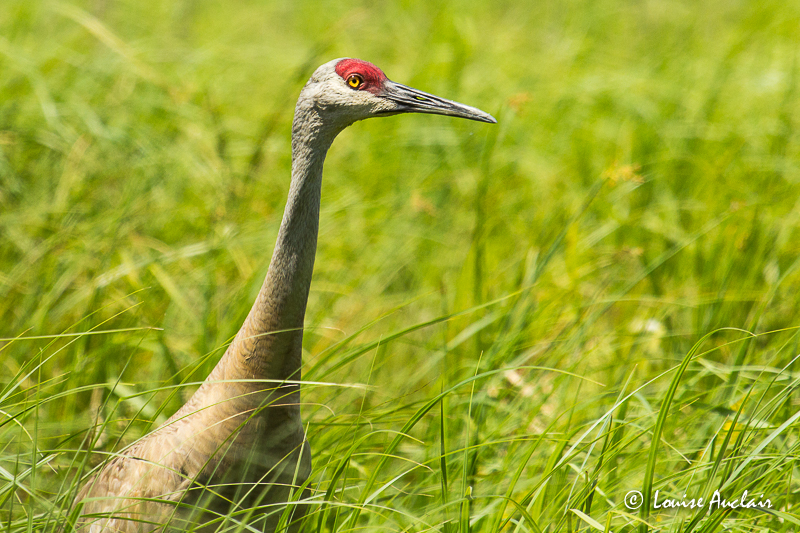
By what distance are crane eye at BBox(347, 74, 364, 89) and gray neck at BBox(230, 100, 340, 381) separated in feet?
1.13

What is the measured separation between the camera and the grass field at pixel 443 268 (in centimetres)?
213

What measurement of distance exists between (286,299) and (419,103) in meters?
0.87

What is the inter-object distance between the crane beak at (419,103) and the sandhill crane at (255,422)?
18cm

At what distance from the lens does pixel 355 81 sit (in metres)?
2.34

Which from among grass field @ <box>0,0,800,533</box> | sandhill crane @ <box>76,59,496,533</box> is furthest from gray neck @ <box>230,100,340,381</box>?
grass field @ <box>0,0,800,533</box>

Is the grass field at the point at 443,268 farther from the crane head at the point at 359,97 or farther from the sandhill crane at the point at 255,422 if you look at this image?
the crane head at the point at 359,97

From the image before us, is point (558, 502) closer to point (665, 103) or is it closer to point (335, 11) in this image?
point (665, 103)

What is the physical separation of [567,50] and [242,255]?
14.3 feet

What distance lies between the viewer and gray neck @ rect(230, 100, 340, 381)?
2137 mm

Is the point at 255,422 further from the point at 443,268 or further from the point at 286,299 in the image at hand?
the point at 443,268

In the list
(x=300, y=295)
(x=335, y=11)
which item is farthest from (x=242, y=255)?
(x=335, y=11)

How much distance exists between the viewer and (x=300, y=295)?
2.16 metres

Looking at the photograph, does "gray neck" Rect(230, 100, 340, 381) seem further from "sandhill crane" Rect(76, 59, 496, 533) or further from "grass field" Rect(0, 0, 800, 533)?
"grass field" Rect(0, 0, 800, 533)

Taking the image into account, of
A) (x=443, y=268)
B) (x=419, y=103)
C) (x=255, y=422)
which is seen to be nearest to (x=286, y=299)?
(x=255, y=422)
